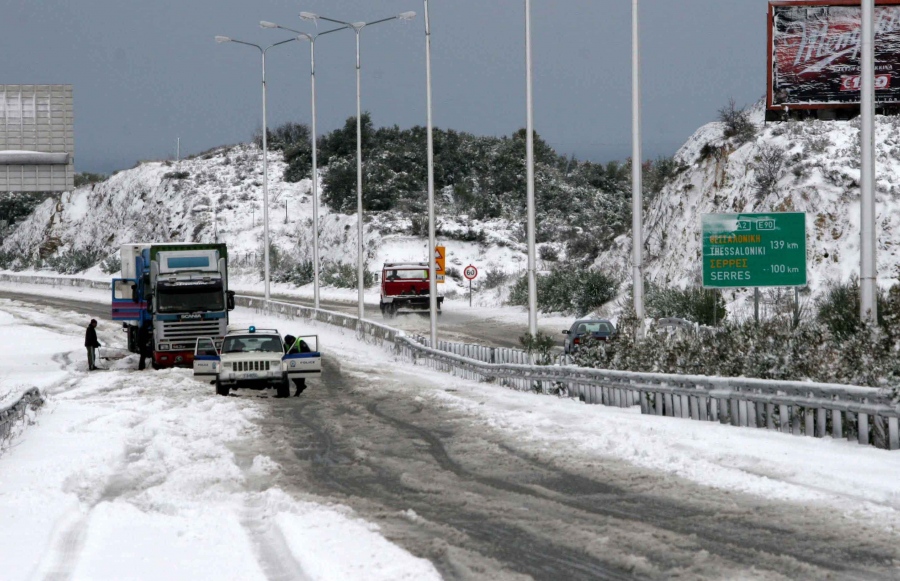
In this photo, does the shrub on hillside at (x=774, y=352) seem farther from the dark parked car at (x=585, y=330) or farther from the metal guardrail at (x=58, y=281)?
the metal guardrail at (x=58, y=281)

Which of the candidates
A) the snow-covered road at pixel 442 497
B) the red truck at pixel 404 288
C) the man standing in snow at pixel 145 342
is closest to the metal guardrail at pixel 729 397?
the snow-covered road at pixel 442 497

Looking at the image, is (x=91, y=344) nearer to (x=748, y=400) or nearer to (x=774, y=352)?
(x=774, y=352)

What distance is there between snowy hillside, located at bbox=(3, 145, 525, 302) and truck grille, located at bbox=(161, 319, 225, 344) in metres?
49.4

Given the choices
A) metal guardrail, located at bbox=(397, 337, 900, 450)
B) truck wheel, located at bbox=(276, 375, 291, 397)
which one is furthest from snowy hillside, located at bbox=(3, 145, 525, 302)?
metal guardrail, located at bbox=(397, 337, 900, 450)

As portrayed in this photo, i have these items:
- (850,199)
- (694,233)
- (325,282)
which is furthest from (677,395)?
(325,282)

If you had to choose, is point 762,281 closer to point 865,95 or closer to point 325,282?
point 865,95

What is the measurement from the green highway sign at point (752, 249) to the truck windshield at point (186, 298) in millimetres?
14978

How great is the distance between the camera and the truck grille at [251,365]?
26469 millimetres

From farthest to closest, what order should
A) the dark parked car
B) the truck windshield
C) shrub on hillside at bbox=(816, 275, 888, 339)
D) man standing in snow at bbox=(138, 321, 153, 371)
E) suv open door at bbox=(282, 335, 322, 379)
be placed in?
1. man standing in snow at bbox=(138, 321, 153, 371)
2. the truck windshield
3. the dark parked car
4. suv open door at bbox=(282, 335, 322, 379)
5. shrub on hillside at bbox=(816, 275, 888, 339)

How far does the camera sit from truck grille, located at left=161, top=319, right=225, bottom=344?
34469 mm

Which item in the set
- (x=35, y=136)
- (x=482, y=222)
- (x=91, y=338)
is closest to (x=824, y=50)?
(x=91, y=338)

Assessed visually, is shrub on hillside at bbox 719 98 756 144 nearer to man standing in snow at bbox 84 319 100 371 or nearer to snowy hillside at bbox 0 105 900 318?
snowy hillside at bbox 0 105 900 318

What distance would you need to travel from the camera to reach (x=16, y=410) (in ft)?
62.3

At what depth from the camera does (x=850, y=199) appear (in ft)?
154
